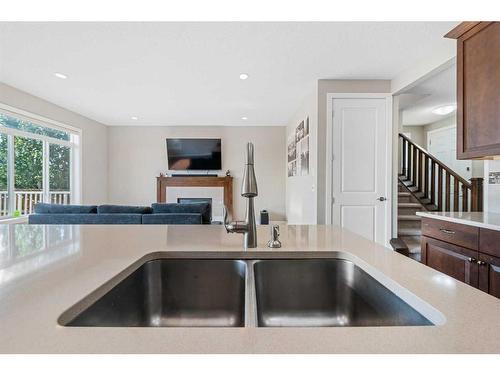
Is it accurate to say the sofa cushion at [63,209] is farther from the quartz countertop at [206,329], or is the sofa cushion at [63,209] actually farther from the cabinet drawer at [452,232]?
the cabinet drawer at [452,232]

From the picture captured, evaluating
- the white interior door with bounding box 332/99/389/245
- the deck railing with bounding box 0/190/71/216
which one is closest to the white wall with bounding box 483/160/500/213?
the white interior door with bounding box 332/99/389/245

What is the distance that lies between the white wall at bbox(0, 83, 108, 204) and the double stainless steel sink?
447 cm

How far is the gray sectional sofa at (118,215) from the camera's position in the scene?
10.0 feet

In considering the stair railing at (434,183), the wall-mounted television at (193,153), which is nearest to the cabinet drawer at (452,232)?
the stair railing at (434,183)

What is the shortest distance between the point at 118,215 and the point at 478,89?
3354 mm

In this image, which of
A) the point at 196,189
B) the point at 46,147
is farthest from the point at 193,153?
the point at 46,147

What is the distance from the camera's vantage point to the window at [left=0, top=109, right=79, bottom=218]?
13.3 ft

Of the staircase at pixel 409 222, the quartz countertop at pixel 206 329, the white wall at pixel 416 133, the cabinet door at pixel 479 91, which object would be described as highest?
the white wall at pixel 416 133

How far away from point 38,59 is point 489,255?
14.1ft

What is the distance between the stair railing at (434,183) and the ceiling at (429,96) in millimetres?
611

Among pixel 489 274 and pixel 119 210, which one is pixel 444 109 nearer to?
pixel 489 274

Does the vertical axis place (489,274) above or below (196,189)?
below

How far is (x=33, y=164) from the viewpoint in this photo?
4.58m
